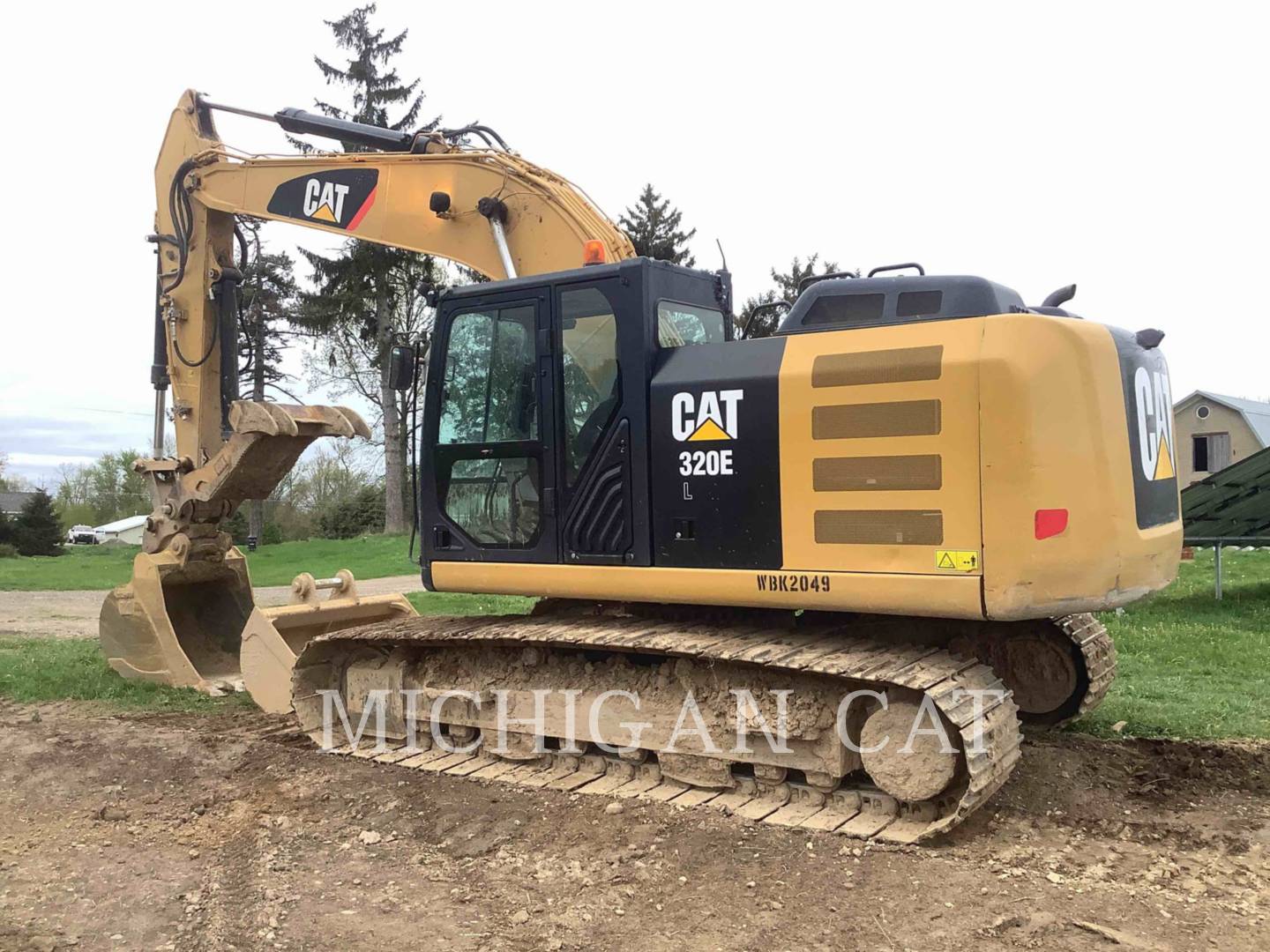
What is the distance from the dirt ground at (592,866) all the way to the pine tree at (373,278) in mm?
24546

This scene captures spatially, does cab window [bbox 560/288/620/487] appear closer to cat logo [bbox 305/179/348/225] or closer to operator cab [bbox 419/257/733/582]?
operator cab [bbox 419/257/733/582]

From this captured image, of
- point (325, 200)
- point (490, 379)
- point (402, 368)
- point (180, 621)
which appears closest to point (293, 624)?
point (180, 621)

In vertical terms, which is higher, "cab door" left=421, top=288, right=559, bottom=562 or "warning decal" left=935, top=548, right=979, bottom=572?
"cab door" left=421, top=288, right=559, bottom=562

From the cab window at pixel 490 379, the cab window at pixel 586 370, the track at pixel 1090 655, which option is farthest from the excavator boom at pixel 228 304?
the track at pixel 1090 655

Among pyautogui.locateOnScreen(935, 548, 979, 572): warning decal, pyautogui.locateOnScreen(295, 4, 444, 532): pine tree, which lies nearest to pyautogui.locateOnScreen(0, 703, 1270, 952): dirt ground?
pyautogui.locateOnScreen(935, 548, 979, 572): warning decal

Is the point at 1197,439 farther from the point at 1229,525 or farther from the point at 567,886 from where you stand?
the point at 567,886

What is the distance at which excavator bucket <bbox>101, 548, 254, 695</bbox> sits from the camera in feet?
26.4

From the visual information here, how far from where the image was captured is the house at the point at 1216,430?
95.1 ft

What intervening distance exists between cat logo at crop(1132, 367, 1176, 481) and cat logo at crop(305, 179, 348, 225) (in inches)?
210

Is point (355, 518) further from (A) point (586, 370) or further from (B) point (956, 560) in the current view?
(B) point (956, 560)

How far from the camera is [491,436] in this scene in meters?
5.99

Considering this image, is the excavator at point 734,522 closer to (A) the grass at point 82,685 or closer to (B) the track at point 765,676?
(B) the track at point 765,676

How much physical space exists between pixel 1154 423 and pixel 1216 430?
28345mm

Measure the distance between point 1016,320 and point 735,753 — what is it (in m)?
2.46
